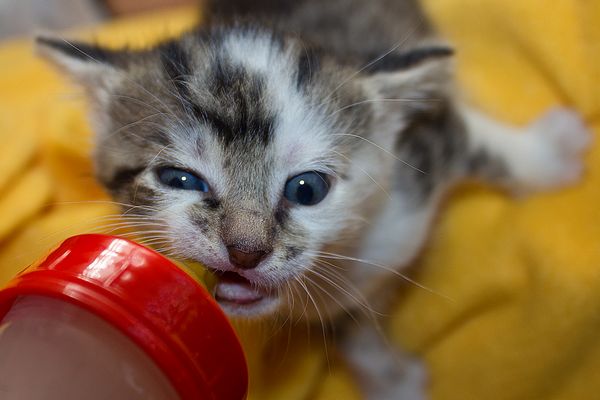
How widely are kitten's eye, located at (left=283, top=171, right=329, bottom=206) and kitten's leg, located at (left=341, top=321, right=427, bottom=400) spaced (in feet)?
1.44

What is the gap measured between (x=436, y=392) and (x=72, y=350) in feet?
2.72

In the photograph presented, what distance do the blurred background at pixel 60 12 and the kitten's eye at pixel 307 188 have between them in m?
1.42

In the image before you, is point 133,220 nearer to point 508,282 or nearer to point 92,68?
point 92,68

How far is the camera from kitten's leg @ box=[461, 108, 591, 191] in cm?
146

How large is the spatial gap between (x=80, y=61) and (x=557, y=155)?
103cm

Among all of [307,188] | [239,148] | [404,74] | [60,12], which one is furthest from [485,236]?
[60,12]

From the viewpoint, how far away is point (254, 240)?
0.87m

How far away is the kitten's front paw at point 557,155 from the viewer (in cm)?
148

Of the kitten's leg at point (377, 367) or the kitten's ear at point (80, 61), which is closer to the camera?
the kitten's ear at point (80, 61)

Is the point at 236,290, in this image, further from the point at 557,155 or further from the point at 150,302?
the point at 557,155

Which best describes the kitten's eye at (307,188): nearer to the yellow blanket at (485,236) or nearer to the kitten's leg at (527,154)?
the yellow blanket at (485,236)

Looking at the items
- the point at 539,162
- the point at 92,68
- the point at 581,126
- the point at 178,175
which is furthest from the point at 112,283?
the point at 581,126

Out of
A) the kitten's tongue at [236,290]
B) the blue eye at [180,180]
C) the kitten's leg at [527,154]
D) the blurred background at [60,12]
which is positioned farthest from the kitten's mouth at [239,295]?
the blurred background at [60,12]

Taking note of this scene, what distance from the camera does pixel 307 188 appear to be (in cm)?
99
